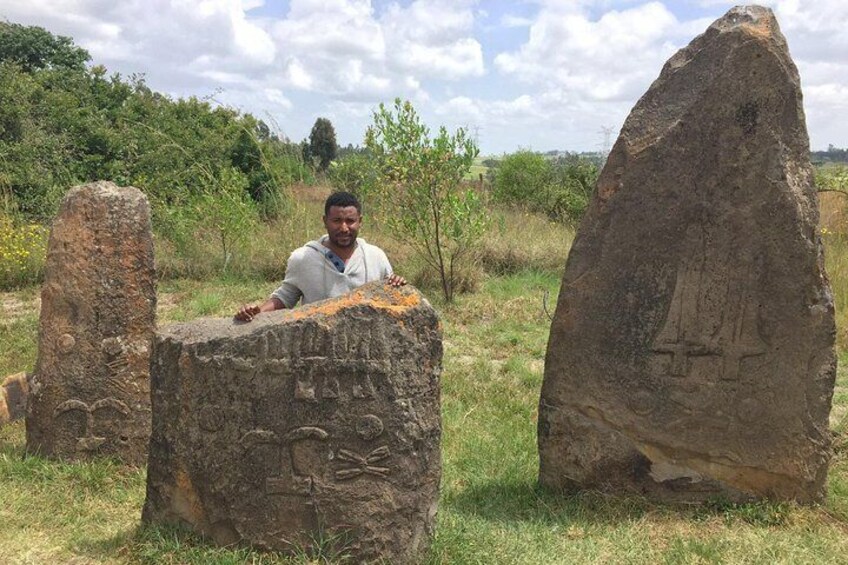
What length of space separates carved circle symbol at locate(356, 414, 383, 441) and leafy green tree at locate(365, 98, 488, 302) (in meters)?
5.80

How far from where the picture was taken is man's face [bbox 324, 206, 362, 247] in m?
3.65

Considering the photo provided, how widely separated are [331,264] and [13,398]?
2.66 meters

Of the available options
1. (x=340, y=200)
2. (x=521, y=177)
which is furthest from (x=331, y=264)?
(x=521, y=177)

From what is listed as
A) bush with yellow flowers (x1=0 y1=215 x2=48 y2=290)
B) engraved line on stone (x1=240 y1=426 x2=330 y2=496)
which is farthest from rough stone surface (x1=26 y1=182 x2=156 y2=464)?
bush with yellow flowers (x1=0 y1=215 x2=48 y2=290)

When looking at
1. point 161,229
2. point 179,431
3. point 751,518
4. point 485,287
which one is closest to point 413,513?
point 179,431

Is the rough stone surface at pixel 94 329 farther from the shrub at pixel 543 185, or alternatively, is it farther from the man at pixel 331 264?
the shrub at pixel 543 185

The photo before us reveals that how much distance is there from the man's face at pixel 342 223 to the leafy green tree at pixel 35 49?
61.1ft

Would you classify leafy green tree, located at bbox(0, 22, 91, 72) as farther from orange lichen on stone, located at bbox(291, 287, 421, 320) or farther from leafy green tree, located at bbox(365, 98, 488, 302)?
orange lichen on stone, located at bbox(291, 287, 421, 320)

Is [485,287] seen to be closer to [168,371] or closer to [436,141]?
[436,141]

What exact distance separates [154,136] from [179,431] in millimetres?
12320

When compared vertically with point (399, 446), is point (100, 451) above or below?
below

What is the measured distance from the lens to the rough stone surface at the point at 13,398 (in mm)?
4871

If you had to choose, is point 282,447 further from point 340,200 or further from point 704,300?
point 704,300

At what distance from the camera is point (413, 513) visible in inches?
116
